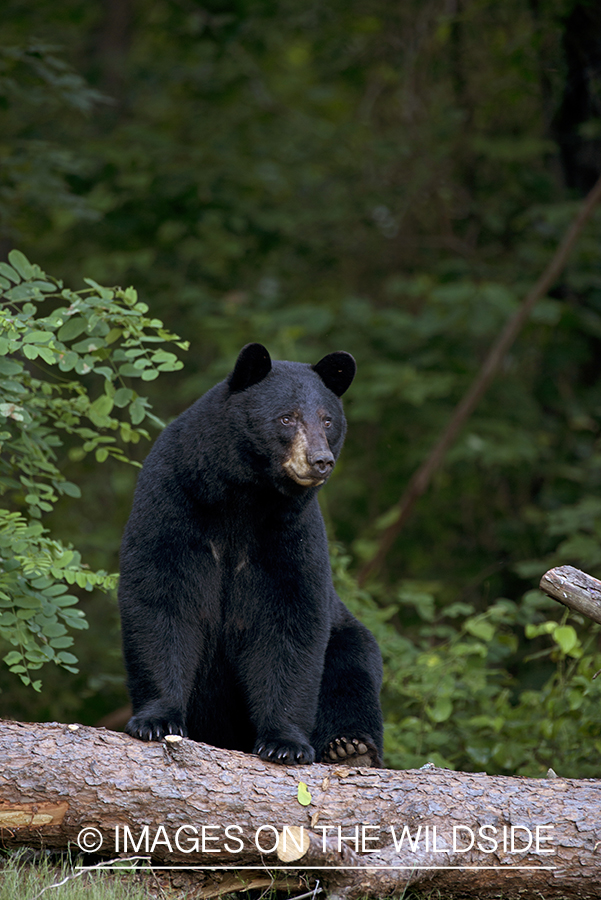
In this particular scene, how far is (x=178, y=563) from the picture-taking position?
349 cm

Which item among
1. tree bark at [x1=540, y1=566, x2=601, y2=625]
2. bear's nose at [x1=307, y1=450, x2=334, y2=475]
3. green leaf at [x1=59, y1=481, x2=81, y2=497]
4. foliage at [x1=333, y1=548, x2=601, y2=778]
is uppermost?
bear's nose at [x1=307, y1=450, x2=334, y2=475]

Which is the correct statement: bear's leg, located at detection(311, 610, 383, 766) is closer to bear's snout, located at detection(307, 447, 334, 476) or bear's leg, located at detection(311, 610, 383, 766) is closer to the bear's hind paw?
the bear's hind paw

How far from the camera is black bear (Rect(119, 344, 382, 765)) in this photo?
346cm

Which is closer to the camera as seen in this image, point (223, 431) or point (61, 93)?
point (223, 431)

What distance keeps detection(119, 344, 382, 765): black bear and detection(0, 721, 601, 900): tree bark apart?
12.2 inches

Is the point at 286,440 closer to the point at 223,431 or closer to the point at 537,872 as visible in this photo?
the point at 223,431

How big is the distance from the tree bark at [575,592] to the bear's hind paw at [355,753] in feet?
3.38

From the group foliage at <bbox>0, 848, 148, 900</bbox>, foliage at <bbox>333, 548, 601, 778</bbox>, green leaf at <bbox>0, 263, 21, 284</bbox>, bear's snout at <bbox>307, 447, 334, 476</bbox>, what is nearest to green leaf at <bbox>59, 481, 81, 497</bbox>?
green leaf at <bbox>0, 263, 21, 284</bbox>

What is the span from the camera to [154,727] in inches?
127

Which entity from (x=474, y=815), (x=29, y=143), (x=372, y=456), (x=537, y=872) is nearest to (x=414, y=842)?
(x=474, y=815)

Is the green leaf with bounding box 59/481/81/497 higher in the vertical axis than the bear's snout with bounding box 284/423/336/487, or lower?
lower

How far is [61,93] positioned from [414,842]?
5246 millimetres

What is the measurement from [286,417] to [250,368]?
26 cm

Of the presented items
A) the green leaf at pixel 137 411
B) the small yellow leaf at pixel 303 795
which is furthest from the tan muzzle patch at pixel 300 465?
the small yellow leaf at pixel 303 795
